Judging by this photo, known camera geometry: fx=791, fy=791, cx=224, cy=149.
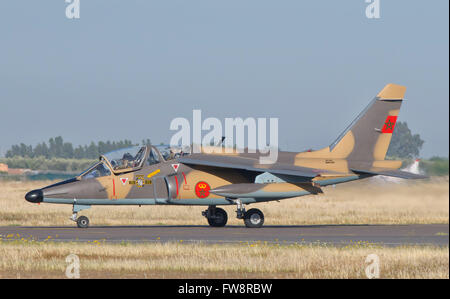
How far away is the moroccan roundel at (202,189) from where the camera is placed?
93.0 feet

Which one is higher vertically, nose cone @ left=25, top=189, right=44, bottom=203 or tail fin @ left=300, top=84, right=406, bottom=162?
tail fin @ left=300, top=84, right=406, bottom=162

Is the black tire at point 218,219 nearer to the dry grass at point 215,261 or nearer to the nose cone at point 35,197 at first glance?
the nose cone at point 35,197

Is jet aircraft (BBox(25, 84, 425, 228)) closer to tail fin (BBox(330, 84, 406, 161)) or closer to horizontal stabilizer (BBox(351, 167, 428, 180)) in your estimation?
horizontal stabilizer (BBox(351, 167, 428, 180))

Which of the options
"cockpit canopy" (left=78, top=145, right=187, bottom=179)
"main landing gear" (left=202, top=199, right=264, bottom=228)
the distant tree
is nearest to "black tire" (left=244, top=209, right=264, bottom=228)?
"main landing gear" (left=202, top=199, right=264, bottom=228)

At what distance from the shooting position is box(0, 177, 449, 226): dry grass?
2402 centimetres

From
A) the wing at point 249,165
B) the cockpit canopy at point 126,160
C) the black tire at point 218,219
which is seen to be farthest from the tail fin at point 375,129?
the cockpit canopy at point 126,160

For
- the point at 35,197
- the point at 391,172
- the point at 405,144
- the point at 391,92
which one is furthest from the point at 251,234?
the point at 405,144

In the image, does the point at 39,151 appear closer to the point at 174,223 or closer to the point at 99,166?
the point at 174,223

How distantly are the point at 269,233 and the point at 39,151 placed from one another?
85.8 feet

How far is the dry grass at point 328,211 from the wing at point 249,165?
1.97 m

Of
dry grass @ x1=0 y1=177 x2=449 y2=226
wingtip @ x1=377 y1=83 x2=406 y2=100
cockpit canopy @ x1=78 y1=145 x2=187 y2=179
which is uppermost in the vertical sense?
wingtip @ x1=377 y1=83 x2=406 y2=100

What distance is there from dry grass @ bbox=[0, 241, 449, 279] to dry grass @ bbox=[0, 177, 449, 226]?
2.47 meters

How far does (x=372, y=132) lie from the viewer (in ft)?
102

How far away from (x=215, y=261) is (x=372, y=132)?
14.5 m
